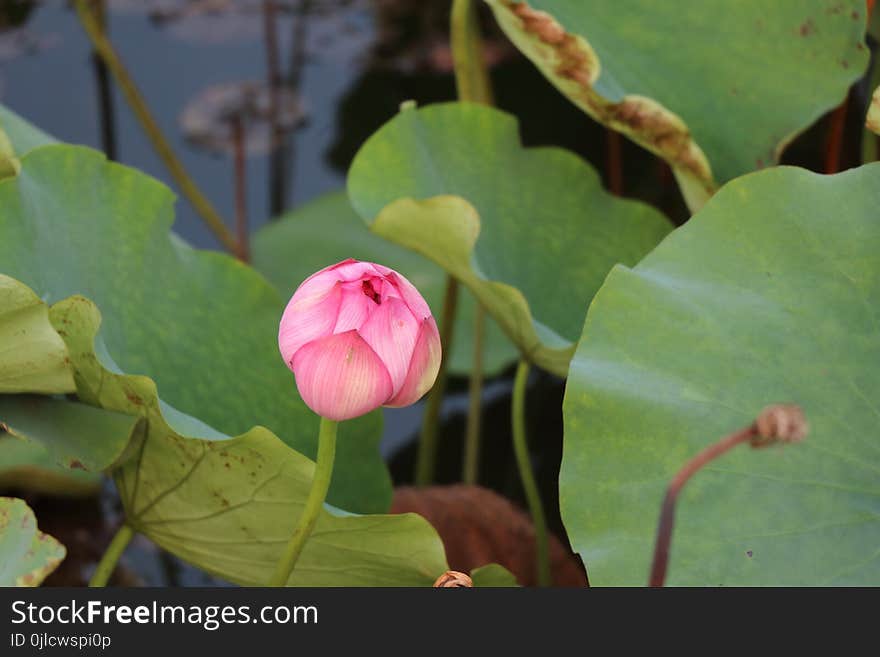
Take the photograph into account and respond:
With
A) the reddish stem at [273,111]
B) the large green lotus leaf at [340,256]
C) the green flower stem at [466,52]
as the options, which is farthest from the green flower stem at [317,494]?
the reddish stem at [273,111]

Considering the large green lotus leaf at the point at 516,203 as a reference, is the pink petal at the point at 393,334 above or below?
above

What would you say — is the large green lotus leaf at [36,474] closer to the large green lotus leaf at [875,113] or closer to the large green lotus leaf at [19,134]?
the large green lotus leaf at [19,134]

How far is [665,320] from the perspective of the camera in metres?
0.80

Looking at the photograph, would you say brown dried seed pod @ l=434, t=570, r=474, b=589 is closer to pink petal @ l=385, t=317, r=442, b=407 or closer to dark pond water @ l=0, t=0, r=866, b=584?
pink petal @ l=385, t=317, r=442, b=407

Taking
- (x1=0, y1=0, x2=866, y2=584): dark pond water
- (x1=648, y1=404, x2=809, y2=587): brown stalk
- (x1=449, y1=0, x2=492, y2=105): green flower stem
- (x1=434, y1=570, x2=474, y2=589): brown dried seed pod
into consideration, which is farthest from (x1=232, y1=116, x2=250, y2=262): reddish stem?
(x1=648, y1=404, x2=809, y2=587): brown stalk

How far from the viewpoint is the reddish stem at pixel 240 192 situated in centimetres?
175

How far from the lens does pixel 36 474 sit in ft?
4.74

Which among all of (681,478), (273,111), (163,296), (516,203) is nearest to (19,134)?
(163,296)

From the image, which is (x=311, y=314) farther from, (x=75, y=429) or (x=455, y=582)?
(x=75, y=429)

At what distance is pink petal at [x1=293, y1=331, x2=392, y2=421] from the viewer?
647 millimetres

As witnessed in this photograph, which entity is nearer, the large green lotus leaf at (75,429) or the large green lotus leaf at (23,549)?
the large green lotus leaf at (23,549)

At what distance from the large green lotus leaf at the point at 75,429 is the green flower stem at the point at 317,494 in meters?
0.15

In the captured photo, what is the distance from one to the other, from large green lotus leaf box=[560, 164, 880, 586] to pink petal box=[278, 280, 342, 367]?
20 cm

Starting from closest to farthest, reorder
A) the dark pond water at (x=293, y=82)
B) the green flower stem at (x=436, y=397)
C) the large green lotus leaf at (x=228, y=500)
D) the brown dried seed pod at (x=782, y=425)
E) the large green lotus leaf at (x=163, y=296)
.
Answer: the brown dried seed pod at (x=782, y=425)
the large green lotus leaf at (x=228, y=500)
the large green lotus leaf at (x=163, y=296)
the green flower stem at (x=436, y=397)
the dark pond water at (x=293, y=82)
